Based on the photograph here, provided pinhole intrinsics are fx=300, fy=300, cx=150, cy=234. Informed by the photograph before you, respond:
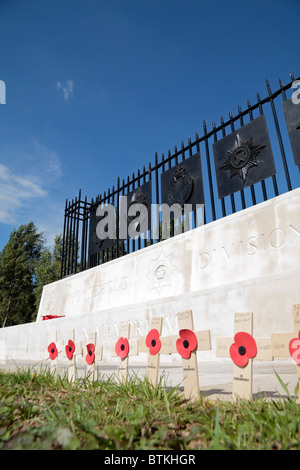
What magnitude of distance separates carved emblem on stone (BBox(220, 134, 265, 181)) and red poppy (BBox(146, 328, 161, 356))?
4240 millimetres

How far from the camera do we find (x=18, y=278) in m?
21.6

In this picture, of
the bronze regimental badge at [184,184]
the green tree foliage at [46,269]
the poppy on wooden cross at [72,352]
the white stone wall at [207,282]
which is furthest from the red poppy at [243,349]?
the green tree foliage at [46,269]

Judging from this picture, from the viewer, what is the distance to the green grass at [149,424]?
101 cm

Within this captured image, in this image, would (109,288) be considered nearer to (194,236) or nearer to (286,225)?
(194,236)

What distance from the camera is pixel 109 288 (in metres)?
7.29

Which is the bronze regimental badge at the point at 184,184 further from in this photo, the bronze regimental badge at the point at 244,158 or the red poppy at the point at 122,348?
the red poppy at the point at 122,348

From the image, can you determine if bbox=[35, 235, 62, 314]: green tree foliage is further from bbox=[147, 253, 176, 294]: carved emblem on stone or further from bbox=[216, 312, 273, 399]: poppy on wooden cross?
bbox=[216, 312, 273, 399]: poppy on wooden cross

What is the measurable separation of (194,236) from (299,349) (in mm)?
4218

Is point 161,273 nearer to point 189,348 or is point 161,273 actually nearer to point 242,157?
point 242,157

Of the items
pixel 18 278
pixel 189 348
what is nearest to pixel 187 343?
pixel 189 348

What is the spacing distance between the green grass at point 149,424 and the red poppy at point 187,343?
283 millimetres

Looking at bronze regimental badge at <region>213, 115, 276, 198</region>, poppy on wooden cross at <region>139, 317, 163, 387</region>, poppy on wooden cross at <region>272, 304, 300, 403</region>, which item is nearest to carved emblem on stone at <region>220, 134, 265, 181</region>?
bronze regimental badge at <region>213, 115, 276, 198</region>

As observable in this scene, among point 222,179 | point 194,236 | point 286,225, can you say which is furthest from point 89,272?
point 286,225

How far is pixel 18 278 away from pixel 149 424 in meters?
22.6
